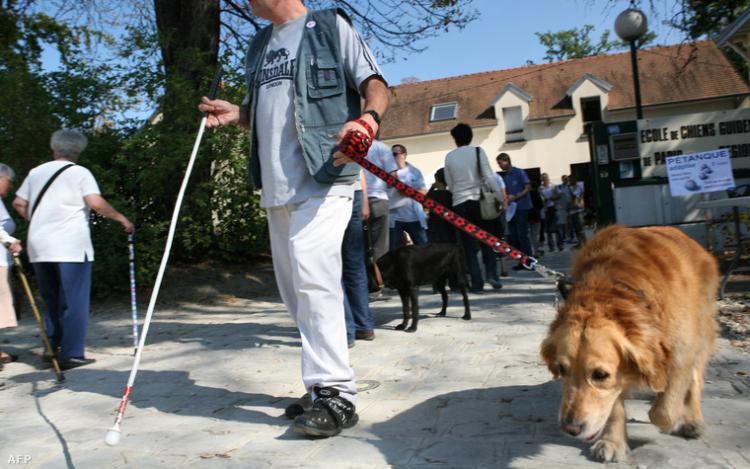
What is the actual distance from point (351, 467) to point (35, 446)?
1748mm

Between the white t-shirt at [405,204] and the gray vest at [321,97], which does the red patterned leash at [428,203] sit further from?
the white t-shirt at [405,204]

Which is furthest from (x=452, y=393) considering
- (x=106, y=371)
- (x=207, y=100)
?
(x=106, y=371)

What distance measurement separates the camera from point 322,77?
122 inches

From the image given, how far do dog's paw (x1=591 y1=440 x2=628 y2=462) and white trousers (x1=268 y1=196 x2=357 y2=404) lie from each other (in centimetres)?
121

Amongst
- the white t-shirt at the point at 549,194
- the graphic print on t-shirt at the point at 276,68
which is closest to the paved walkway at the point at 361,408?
the graphic print on t-shirt at the point at 276,68

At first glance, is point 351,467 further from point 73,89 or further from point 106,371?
point 73,89

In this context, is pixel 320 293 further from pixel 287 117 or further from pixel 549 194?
pixel 549 194

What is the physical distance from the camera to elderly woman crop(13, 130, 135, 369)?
15.6ft

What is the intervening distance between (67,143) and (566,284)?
4528mm

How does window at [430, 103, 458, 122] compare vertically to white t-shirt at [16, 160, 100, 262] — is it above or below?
above

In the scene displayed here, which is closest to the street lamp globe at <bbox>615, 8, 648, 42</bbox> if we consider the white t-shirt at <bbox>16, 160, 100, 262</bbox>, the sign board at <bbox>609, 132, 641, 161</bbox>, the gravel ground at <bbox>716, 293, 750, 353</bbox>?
the sign board at <bbox>609, 132, 641, 161</bbox>

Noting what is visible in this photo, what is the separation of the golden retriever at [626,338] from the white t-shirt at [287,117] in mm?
1407

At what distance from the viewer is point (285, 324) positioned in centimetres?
620

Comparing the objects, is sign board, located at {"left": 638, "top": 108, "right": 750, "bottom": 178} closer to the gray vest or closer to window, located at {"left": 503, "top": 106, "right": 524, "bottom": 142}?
the gray vest
